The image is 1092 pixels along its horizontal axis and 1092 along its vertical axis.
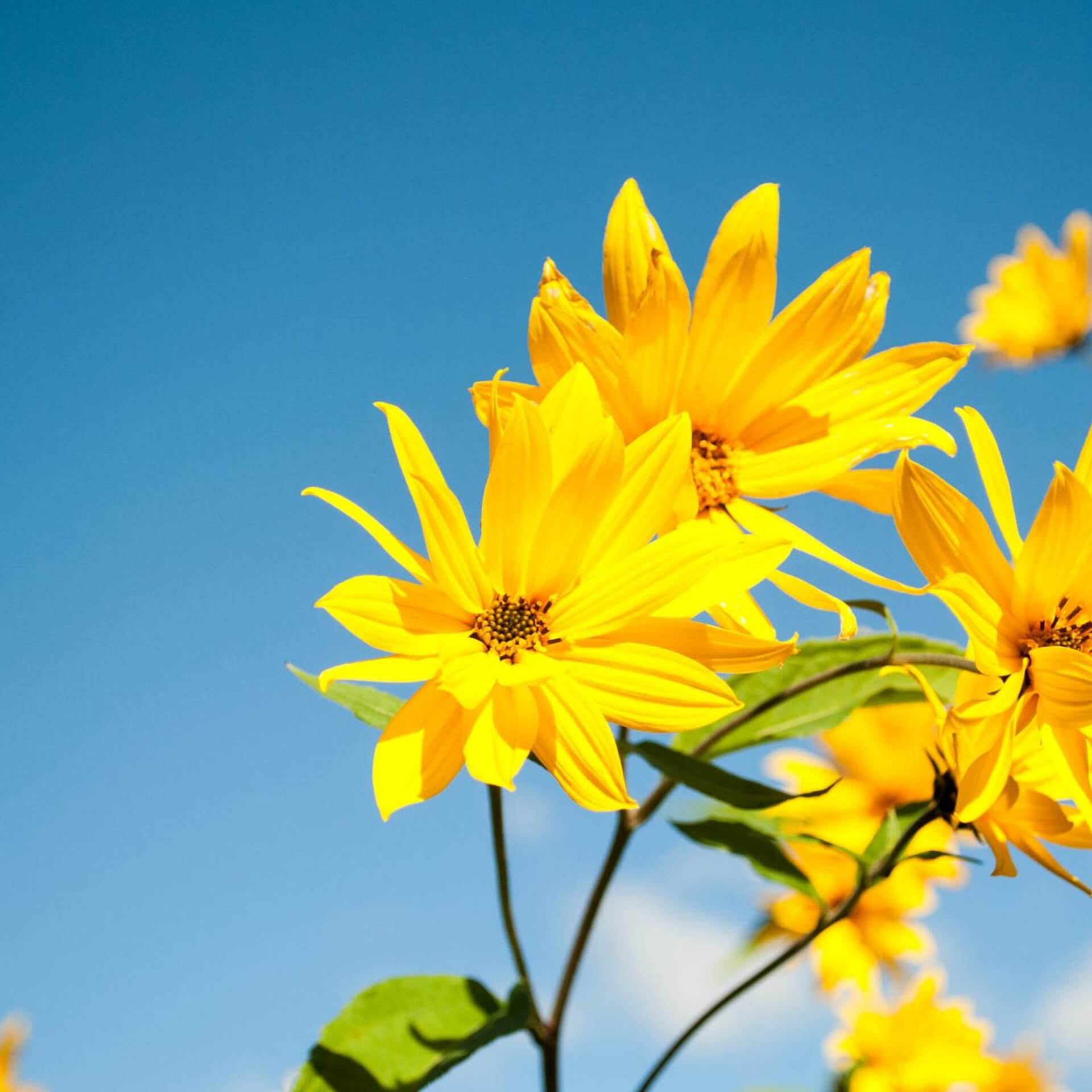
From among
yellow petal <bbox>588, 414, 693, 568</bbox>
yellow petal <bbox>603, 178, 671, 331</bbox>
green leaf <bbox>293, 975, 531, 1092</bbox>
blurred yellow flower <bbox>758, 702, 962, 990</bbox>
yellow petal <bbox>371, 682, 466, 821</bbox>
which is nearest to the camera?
yellow petal <bbox>371, 682, 466, 821</bbox>

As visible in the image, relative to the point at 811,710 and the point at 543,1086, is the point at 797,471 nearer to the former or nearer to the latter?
the point at 811,710

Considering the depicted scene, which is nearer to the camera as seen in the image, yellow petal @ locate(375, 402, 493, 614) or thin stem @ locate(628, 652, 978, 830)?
yellow petal @ locate(375, 402, 493, 614)

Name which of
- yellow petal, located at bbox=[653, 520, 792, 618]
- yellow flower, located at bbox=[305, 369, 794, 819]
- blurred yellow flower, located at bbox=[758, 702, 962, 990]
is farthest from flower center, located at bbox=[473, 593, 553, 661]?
blurred yellow flower, located at bbox=[758, 702, 962, 990]

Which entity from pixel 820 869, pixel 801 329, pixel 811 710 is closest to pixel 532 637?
pixel 801 329

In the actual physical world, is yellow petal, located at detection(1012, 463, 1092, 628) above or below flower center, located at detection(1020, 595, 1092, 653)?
above

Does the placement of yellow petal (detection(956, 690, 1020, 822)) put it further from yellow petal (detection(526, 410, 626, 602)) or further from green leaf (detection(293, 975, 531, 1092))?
green leaf (detection(293, 975, 531, 1092))
